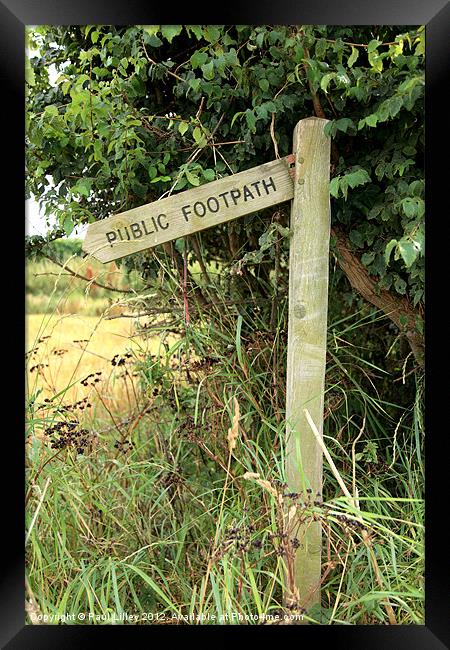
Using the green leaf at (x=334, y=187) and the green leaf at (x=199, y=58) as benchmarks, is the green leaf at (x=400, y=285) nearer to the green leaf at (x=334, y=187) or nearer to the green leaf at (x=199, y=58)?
the green leaf at (x=334, y=187)

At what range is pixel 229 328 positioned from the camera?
8.89ft

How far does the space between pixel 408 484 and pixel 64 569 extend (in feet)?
4.01

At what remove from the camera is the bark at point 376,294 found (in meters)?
2.41

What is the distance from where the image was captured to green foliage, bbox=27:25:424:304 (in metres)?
2.12

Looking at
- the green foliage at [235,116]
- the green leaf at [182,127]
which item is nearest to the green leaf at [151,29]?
the green foliage at [235,116]

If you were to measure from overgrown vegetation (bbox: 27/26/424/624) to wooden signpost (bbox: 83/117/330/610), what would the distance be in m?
0.07

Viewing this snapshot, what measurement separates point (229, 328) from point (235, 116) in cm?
85

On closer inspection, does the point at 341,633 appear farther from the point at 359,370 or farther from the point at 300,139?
the point at 300,139

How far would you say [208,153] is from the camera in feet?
7.98

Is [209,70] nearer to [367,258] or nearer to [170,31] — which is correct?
[170,31]

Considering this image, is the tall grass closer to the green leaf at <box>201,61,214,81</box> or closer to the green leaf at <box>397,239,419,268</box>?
the green leaf at <box>397,239,419,268</box>
